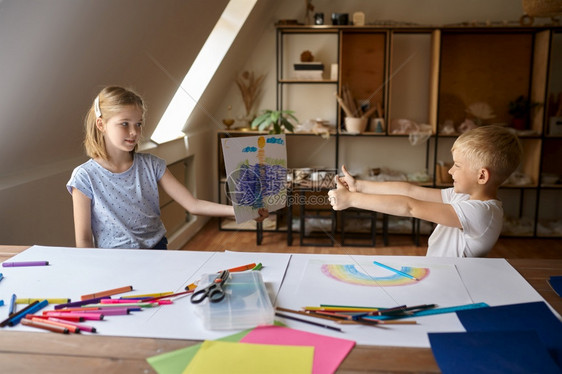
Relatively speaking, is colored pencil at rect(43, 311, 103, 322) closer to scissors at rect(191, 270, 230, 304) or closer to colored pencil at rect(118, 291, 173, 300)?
colored pencil at rect(118, 291, 173, 300)

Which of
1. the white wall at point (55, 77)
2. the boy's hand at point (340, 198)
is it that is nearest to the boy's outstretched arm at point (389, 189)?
the boy's hand at point (340, 198)

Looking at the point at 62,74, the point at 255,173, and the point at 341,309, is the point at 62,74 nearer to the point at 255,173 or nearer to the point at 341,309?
the point at 255,173

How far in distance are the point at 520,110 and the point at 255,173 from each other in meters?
3.23

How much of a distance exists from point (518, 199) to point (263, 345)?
13.9ft

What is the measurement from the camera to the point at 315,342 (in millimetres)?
1000

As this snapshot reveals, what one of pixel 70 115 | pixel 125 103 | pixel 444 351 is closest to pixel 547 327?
pixel 444 351

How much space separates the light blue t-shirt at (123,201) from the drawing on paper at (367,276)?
0.80 meters

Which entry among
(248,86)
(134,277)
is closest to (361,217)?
(248,86)

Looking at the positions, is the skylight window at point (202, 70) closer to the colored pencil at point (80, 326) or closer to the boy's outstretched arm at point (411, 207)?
the boy's outstretched arm at point (411, 207)

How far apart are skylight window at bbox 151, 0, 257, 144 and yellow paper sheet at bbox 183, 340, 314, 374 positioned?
9.03ft

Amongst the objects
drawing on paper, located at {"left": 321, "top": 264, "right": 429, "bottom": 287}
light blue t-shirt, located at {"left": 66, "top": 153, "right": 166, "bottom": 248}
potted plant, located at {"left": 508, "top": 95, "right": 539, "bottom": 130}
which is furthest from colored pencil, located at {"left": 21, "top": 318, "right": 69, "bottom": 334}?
potted plant, located at {"left": 508, "top": 95, "right": 539, "bottom": 130}

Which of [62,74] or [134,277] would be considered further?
[62,74]

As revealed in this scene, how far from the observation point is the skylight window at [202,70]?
3.74 meters

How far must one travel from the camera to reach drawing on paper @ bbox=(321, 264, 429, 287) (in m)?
1.31
